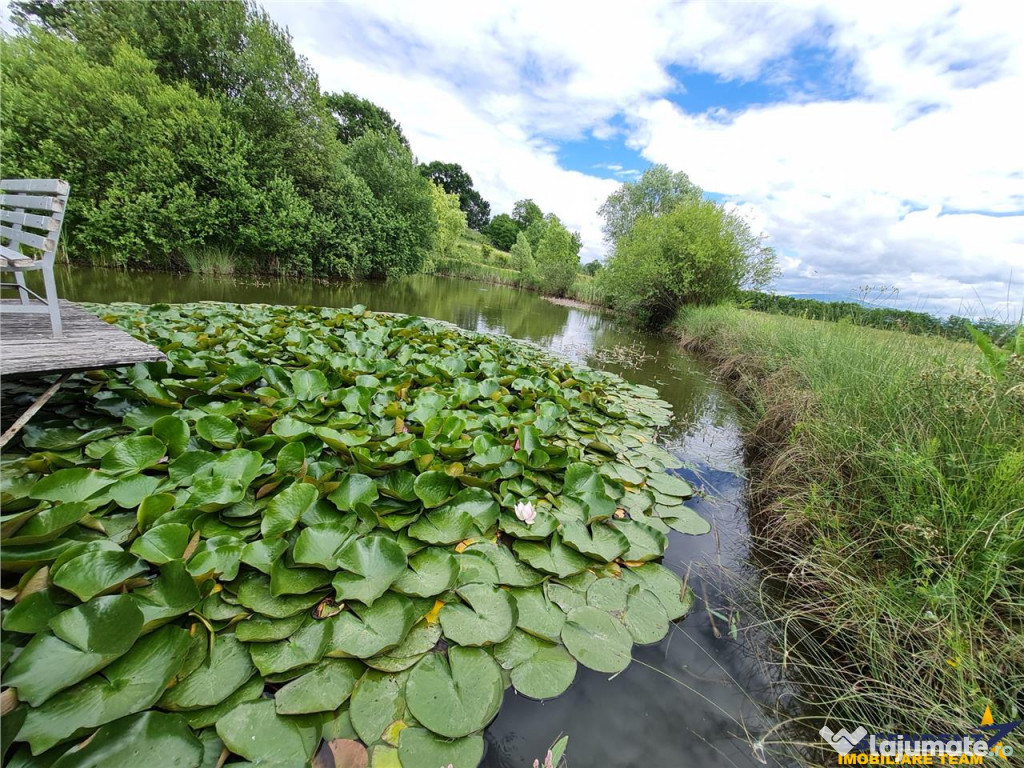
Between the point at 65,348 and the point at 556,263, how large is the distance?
68.4ft

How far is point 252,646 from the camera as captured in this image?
996mm

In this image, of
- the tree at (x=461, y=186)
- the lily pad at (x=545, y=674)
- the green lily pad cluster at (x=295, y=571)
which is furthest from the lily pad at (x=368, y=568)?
the tree at (x=461, y=186)

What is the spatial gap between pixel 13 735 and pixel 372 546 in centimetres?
Result: 73

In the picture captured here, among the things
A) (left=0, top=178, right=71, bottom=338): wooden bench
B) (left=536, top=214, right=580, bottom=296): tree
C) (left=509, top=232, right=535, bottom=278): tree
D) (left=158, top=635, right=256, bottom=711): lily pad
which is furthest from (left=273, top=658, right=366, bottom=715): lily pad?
(left=509, top=232, right=535, bottom=278): tree

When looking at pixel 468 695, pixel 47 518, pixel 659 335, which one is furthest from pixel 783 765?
pixel 659 335

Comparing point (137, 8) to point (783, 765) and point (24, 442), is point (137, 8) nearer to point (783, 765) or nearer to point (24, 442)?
point (24, 442)

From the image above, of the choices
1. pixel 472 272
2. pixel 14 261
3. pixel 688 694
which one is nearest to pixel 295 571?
pixel 688 694

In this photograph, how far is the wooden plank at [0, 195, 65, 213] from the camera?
1.48 m

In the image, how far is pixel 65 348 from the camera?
5.11 feet

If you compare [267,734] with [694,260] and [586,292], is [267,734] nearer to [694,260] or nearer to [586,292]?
[694,260]

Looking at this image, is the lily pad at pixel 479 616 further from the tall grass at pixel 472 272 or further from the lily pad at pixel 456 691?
the tall grass at pixel 472 272

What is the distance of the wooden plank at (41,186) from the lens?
1.51 m

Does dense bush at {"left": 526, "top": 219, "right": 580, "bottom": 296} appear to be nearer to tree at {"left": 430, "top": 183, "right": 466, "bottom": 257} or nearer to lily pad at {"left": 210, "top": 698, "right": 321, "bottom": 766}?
tree at {"left": 430, "top": 183, "right": 466, "bottom": 257}

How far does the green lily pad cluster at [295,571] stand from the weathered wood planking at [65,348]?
0.22 metres
